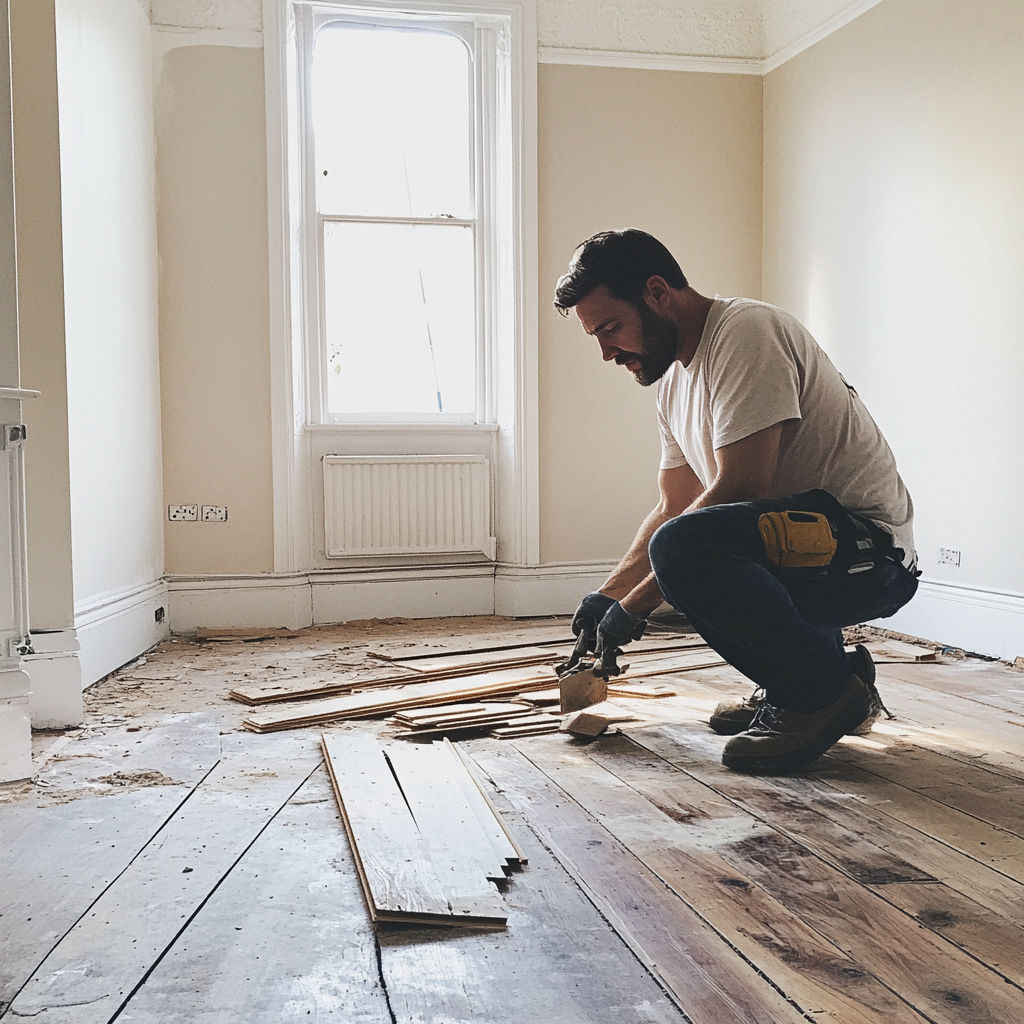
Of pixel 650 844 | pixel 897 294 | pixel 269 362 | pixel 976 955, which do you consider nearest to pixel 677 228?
pixel 897 294

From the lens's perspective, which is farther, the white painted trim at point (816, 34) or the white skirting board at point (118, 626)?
the white painted trim at point (816, 34)

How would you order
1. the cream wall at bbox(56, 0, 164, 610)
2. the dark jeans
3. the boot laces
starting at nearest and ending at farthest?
the dark jeans → the boot laces → the cream wall at bbox(56, 0, 164, 610)

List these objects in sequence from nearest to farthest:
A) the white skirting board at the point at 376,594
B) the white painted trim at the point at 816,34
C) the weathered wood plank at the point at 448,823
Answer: the weathered wood plank at the point at 448,823, the white painted trim at the point at 816,34, the white skirting board at the point at 376,594

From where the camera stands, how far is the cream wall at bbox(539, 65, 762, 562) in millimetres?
5160

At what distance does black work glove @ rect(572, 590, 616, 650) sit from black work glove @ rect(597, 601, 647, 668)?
0.26 feet

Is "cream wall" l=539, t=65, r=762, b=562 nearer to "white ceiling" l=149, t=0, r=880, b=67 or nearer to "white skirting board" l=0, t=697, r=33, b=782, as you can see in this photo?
"white ceiling" l=149, t=0, r=880, b=67

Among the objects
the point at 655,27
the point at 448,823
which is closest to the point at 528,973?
the point at 448,823

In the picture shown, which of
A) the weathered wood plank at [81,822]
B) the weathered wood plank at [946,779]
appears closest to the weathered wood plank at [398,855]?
Answer: the weathered wood plank at [81,822]

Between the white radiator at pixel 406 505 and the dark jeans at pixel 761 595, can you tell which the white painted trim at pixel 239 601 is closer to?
the white radiator at pixel 406 505

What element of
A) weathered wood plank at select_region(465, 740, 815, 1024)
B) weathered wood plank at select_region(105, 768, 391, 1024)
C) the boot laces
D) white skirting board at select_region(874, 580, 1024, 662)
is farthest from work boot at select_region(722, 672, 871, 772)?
white skirting board at select_region(874, 580, 1024, 662)

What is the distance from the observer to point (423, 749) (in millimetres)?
2654

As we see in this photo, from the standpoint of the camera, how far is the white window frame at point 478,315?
4.84 meters

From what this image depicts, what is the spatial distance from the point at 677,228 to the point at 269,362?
2155mm

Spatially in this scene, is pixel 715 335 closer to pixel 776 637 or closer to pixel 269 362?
pixel 776 637
